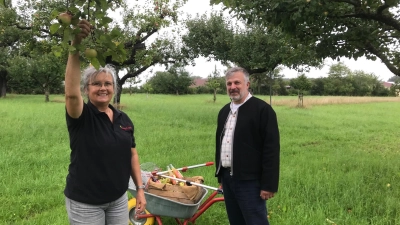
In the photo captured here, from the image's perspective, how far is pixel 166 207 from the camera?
358 cm

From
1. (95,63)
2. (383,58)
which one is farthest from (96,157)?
(383,58)

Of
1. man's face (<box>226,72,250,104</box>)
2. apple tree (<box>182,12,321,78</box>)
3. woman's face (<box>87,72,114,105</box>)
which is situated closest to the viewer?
woman's face (<box>87,72,114,105</box>)

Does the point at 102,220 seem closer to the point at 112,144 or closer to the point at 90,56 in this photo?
the point at 112,144

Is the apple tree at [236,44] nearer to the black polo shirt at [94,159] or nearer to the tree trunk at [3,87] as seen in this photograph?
the black polo shirt at [94,159]

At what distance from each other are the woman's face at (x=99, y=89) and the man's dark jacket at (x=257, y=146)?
1130 mm

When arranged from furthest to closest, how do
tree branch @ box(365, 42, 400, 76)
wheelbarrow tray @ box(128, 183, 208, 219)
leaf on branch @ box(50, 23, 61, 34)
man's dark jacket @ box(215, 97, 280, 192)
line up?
tree branch @ box(365, 42, 400, 76) < wheelbarrow tray @ box(128, 183, 208, 219) < man's dark jacket @ box(215, 97, 280, 192) < leaf on branch @ box(50, 23, 61, 34)

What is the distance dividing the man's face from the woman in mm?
1018

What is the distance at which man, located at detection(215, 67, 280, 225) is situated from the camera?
2695 mm

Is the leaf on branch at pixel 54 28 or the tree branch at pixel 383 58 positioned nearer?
the leaf on branch at pixel 54 28

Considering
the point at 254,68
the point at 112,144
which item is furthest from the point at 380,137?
the point at 112,144

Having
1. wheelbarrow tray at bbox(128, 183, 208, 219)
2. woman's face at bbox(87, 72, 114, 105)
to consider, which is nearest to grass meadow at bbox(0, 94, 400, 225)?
wheelbarrow tray at bbox(128, 183, 208, 219)

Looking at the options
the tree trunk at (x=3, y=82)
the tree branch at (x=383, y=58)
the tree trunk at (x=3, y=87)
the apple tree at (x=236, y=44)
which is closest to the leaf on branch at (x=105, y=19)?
the tree branch at (x=383, y=58)

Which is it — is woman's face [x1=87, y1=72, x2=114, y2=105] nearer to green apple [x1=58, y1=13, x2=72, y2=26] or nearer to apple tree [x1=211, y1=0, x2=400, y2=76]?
green apple [x1=58, y1=13, x2=72, y2=26]

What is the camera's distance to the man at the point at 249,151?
2695mm
